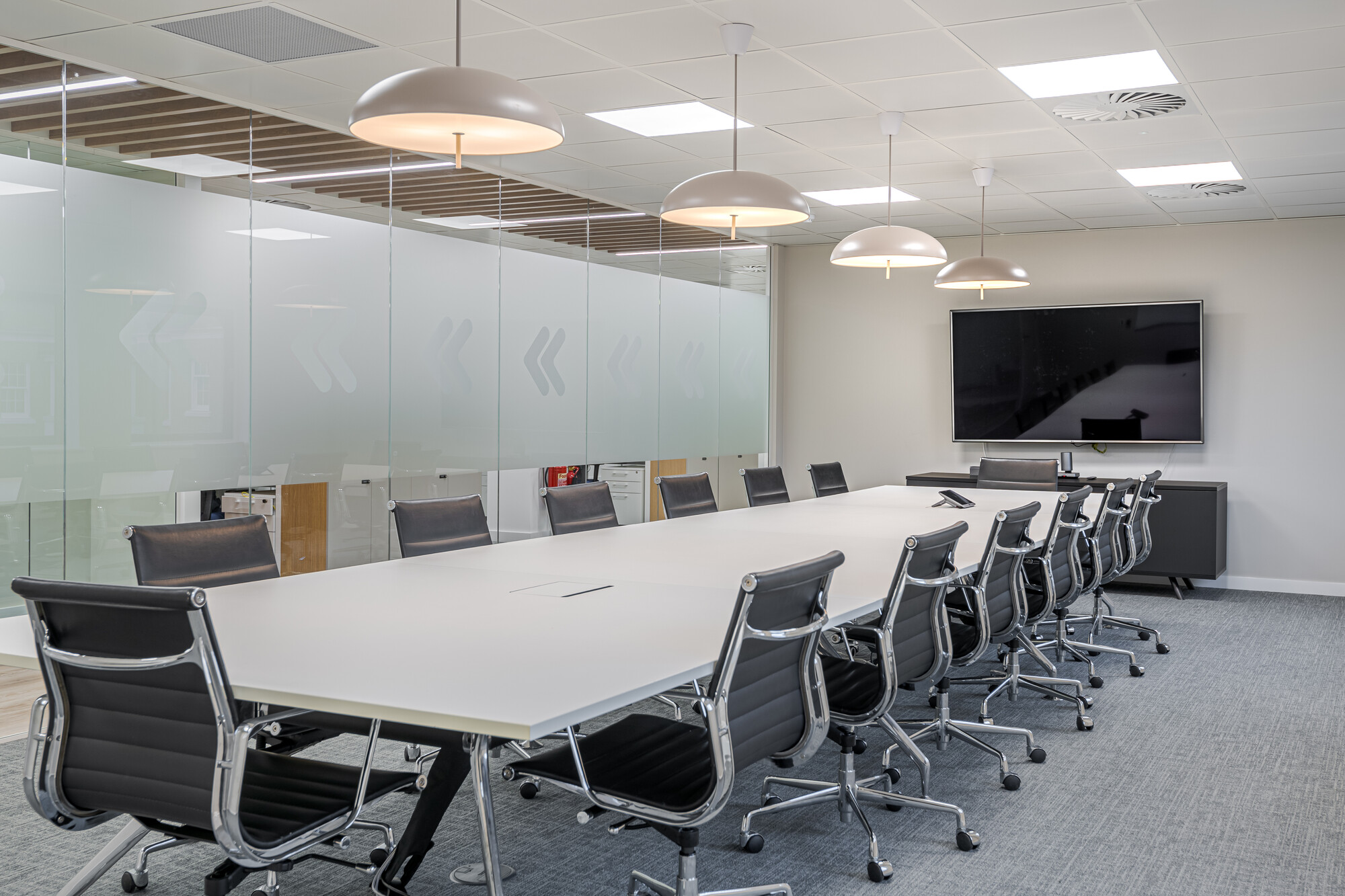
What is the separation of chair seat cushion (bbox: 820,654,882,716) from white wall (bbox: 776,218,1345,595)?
20.2ft

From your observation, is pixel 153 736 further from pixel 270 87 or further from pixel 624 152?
pixel 624 152

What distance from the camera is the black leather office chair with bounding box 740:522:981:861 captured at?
3.26 metres

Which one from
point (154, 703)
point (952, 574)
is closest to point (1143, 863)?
point (952, 574)

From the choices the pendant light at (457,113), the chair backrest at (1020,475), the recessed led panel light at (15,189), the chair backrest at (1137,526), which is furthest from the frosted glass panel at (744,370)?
the pendant light at (457,113)

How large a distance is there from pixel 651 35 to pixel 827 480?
3.75 meters

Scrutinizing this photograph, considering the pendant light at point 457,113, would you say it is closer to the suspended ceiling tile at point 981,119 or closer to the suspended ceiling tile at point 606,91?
the suspended ceiling tile at point 606,91

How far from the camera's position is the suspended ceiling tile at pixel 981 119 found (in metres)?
5.46

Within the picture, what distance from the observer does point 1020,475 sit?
25.3 feet

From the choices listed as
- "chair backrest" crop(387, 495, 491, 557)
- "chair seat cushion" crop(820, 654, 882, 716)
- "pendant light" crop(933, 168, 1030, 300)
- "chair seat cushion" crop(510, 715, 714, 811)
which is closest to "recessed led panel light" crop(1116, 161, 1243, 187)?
"pendant light" crop(933, 168, 1030, 300)

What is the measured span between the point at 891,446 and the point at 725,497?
157 cm

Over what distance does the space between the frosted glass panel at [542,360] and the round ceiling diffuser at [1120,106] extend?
11.5 feet

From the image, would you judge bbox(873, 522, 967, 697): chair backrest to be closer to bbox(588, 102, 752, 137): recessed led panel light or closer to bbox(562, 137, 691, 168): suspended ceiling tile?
bbox(588, 102, 752, 137): recessed led panel light

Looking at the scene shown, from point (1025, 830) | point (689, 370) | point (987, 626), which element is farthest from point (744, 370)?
point (1025, 830)

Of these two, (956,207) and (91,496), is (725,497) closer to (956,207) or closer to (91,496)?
(956,207)
